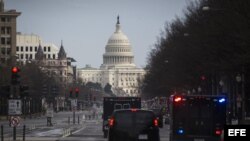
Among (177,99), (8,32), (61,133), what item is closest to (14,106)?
(177,99)

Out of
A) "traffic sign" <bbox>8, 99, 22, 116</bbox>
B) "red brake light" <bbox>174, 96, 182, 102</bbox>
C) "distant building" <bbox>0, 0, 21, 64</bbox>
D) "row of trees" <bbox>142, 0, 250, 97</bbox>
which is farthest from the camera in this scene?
"distant building" <bbox>0, 0, 21, 64</bbox>

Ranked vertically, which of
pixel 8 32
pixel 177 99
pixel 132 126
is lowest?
pixel 132 126

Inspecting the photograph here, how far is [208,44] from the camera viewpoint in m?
63.0

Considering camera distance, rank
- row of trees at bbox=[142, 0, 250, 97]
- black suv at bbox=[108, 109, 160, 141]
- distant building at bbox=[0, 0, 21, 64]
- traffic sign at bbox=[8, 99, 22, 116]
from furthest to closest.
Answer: distant building at bbox=[0, 0, 21, 64], row of trees at bbox=[142, 0, 250, 97], traffic sign at bbox=[8, 99, 22, 116], black suv at bbox=[108, 109, 160, 141]

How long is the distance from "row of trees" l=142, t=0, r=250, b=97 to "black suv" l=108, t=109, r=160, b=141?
682 inches

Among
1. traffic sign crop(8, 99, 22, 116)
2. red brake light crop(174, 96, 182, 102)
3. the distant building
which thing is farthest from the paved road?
the distant building

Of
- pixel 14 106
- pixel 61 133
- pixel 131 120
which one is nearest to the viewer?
pixel 131 120

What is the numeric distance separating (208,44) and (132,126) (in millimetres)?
32857

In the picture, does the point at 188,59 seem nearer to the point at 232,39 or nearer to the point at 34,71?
the point at 232,39

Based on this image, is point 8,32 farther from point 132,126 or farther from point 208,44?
point 132,126

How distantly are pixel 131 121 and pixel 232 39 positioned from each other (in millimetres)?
25959

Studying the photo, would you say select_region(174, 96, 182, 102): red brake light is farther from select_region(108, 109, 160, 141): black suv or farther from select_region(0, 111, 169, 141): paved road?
select_region(0, 111, 169, 141): paved road

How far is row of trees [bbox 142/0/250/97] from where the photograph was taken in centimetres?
5034

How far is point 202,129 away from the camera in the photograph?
3622cm
